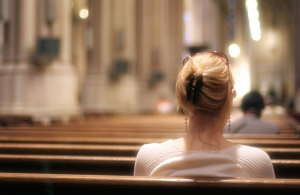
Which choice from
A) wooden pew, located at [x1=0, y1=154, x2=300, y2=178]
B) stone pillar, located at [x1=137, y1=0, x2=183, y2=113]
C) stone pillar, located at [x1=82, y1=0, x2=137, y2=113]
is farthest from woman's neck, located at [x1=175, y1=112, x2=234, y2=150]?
stone pillar, located at [x1=137, y1=0, x2=183, y2=113]

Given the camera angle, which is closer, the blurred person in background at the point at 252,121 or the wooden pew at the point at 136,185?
the wooden pew at the point at 136,185

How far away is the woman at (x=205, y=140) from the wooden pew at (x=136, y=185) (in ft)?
0.22

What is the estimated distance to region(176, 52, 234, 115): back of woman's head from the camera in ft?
4.34

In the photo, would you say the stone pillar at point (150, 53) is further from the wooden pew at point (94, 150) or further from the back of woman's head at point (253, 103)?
the wooden pew at point (94, 150)

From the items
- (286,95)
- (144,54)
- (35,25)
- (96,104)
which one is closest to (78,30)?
(144,54)

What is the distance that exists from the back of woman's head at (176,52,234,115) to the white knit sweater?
0.60ft

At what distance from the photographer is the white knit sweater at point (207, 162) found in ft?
4.50

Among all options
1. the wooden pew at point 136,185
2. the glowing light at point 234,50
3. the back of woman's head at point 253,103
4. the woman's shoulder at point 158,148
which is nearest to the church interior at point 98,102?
the wooden pew at point 136,185

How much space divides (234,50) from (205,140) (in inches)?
1221

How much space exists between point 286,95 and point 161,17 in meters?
15.9

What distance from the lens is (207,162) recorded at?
1.37 meters

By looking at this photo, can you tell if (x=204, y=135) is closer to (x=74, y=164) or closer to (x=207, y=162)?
(x=207, y=162)

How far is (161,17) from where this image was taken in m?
17.0

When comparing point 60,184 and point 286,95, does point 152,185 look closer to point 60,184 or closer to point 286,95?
point 60,184
